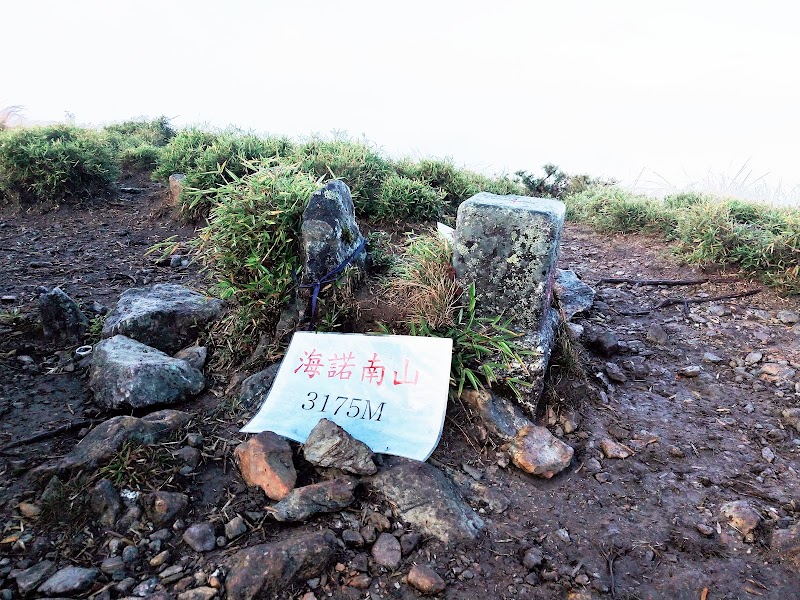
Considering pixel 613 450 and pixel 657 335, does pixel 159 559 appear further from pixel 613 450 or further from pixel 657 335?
pixel 657 335

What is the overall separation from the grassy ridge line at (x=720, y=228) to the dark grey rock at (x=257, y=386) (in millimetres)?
3640

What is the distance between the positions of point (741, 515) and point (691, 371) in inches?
45.7

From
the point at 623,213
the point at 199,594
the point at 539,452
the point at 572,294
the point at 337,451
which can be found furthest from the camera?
the point at 623,213

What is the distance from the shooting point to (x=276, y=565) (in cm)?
173

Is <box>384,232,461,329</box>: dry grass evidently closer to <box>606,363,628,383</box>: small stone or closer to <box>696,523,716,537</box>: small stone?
<box>606,363,628,383</box>: small stone

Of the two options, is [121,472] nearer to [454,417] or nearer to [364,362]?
[364,362]

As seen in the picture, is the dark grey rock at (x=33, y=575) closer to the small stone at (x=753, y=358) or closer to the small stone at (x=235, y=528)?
the small stone at (x=235, y=528)

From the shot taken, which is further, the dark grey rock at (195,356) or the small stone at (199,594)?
the dark grey rock at (195,356)

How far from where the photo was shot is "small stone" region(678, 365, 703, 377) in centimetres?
315

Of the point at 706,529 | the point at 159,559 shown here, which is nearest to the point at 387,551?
the point at 159,559

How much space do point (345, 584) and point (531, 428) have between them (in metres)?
1.07

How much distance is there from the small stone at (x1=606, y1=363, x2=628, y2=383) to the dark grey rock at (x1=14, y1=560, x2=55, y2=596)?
2601 millimetres

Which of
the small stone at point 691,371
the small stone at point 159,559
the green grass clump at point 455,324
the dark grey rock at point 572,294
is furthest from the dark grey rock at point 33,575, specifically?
the small stone at point 691,371

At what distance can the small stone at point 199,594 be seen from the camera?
1.66 meters
